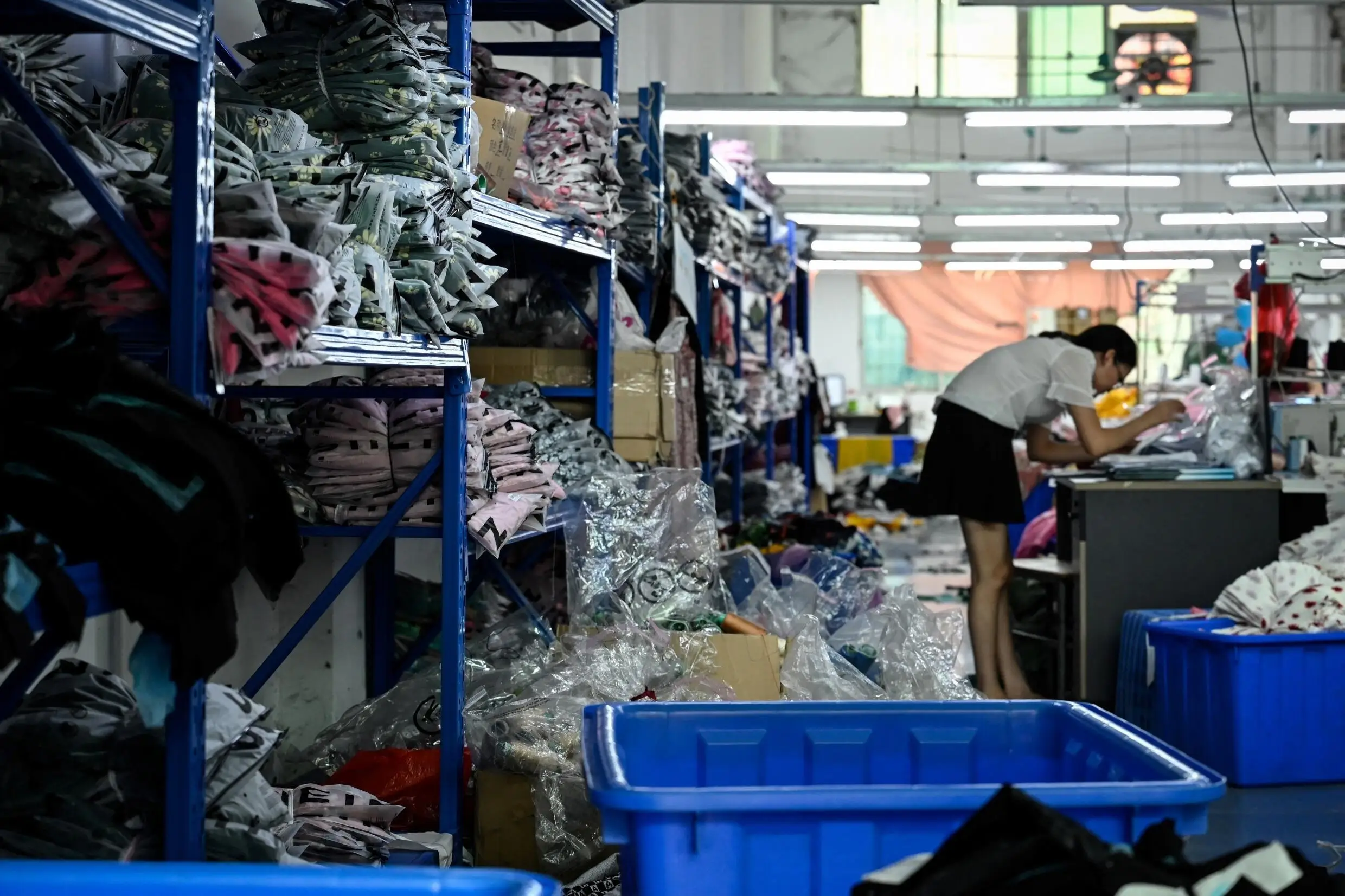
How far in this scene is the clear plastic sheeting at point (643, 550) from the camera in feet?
13.9

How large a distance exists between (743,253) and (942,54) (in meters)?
7.90

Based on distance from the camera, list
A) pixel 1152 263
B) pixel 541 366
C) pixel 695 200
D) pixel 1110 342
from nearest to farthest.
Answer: pixel 541 366 < pixel 1110 342 < pixel 695 200 < pixel 1152 263

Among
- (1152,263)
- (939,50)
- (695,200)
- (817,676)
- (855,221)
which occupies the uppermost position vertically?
(939,50)

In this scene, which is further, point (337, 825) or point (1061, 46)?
point (1061, 46)

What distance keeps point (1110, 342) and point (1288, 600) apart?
1451 millimetres

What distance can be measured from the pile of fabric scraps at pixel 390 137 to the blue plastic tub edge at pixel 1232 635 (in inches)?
108

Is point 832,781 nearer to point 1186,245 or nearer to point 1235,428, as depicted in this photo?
point 1235,428

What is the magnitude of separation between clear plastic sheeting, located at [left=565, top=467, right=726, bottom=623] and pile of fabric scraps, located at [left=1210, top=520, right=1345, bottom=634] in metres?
1.73

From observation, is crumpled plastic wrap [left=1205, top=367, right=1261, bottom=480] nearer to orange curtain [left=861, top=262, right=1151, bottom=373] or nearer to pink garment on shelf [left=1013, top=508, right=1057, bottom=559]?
pink garment on shelf [left=1013, top=508, right=1057, bottom=559]

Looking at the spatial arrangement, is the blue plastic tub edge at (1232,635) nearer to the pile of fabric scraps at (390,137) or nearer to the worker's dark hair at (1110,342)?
the worker's dark hair at (1110,342)

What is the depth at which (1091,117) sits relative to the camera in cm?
939

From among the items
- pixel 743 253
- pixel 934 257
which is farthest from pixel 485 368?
pixel 934 257

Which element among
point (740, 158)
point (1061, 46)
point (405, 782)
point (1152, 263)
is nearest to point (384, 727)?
point (405, 782)

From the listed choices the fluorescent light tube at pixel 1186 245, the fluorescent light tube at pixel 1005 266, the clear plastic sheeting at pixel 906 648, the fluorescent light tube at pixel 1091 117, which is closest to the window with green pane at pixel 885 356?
the fluorescent light tube at pixel 1005 266
